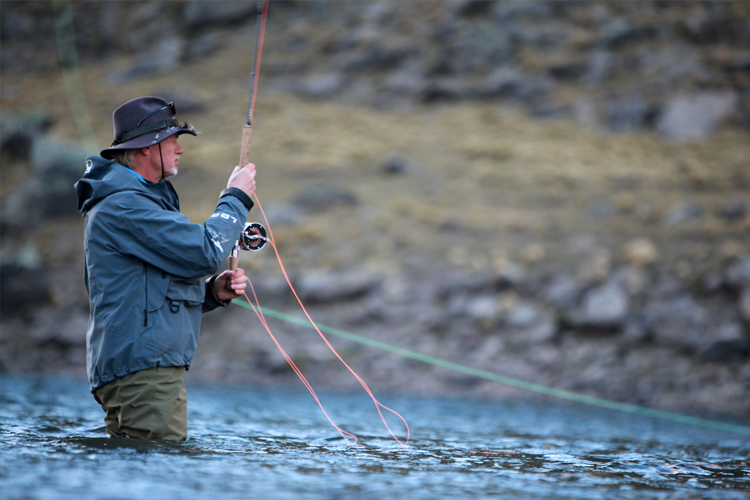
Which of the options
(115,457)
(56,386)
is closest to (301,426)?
(115,457)

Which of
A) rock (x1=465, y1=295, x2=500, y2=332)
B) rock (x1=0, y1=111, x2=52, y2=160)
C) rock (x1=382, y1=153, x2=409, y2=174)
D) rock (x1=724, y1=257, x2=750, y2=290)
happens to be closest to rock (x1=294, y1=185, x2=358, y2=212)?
rock (x1=382, y1=153, x2=409, y2=174)

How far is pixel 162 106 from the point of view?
3557 mm

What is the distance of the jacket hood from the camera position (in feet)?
10.6

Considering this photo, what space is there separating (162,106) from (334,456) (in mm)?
2073

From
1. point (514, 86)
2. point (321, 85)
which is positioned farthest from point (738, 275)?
point (321, 85)

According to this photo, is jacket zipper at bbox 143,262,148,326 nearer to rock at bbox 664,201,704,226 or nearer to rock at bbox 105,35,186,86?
rock at bbox 664,201,704,226

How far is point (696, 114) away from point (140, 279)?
2020 cm

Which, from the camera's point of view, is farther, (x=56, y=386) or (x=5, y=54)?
(x=5, y=54)

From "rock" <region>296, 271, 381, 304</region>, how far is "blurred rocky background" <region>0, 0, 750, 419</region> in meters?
0.03

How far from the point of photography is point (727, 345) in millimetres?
9750

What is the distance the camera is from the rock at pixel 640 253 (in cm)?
1179

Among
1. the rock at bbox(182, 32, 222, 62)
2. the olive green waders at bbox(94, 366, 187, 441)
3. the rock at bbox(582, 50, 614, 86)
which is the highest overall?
the rock at bbox(182, 32, 222, 62)

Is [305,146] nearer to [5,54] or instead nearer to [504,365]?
[504,365]

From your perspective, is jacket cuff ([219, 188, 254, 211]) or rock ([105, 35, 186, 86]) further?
rock ([105, 35, 186, 86])
